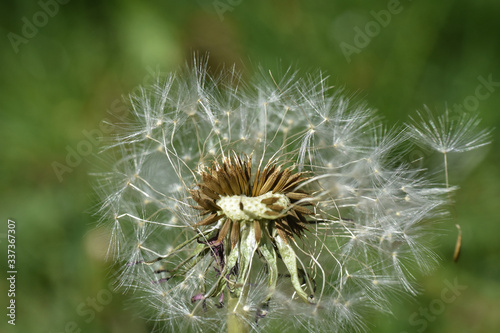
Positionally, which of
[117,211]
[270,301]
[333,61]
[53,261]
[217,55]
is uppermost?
[217,55]

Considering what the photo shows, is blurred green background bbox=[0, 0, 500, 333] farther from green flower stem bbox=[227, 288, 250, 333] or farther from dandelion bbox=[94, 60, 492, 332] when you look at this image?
green flower stem bbox=[227, 288, 250, 333]

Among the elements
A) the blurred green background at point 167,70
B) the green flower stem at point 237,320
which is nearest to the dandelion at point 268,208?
the green flower stem at point 237,320

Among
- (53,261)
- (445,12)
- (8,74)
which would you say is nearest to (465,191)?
(445,12)

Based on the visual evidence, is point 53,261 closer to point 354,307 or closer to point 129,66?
point 129,66

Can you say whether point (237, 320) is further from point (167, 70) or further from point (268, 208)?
point (167, 70)

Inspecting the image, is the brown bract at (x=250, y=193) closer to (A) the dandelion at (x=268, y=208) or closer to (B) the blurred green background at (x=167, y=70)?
(A) the dandelion at (x=268, y=208)

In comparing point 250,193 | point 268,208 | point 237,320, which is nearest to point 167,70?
point 250,193
